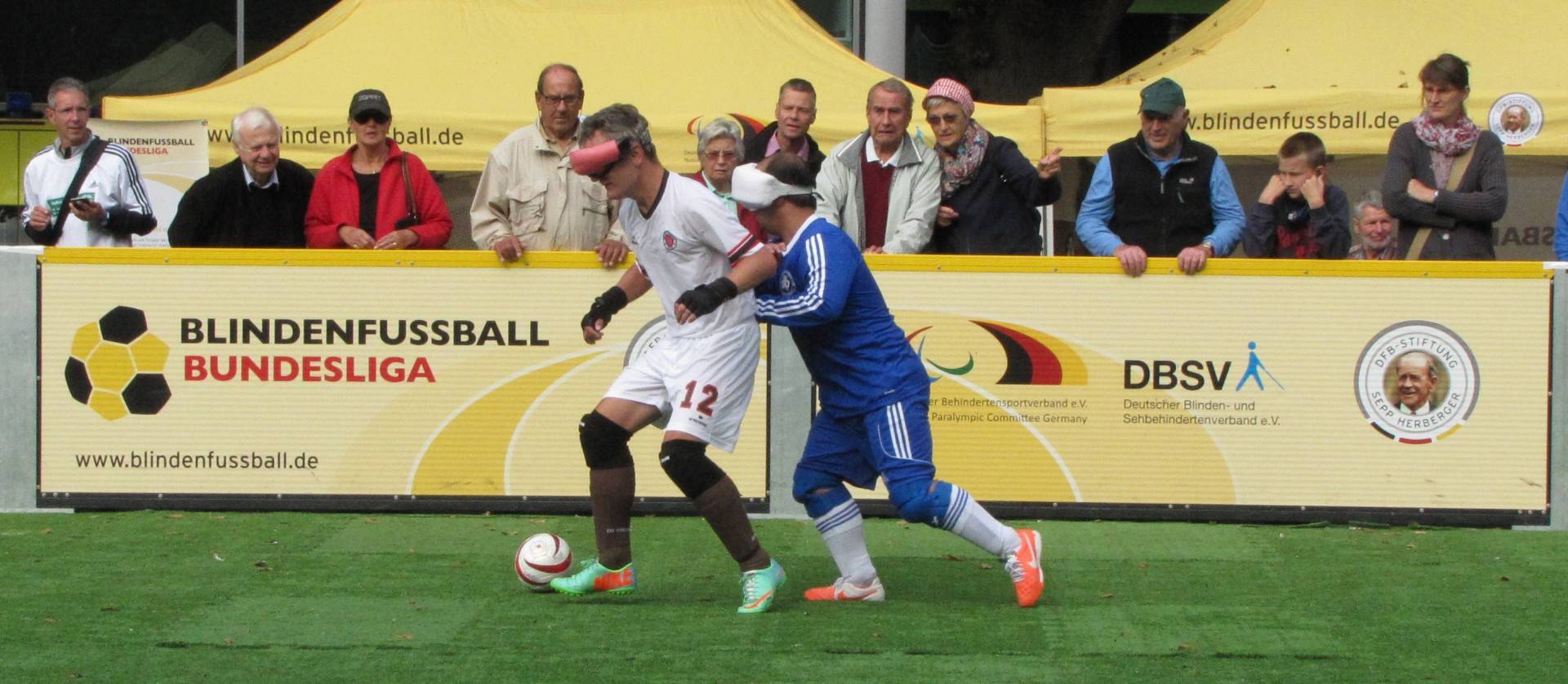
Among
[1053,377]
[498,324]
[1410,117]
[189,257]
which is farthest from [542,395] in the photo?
[1410,117]

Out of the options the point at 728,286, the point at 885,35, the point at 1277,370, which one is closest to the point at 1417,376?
A: the point at 1277,370

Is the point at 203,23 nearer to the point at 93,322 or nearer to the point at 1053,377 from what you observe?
the point at 93,322

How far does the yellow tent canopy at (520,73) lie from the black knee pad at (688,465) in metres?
4.52

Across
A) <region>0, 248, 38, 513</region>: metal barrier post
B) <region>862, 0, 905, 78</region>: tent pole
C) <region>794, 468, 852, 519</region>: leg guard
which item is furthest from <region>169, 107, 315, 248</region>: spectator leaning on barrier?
<region>862, 0, 905, 78</region>: tent pole

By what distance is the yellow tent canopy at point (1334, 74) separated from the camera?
11.2 metres

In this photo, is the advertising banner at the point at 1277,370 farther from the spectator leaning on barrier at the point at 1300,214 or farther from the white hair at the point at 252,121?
the white hair at the point at 252,121

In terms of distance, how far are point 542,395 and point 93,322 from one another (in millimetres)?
2003

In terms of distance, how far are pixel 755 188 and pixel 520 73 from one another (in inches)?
232

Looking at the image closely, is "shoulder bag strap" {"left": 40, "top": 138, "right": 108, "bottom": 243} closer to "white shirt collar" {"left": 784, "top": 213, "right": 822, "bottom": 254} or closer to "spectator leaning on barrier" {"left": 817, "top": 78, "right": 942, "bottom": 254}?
"spectator leaning on barrier" {"left": 817, "top": 78, "right": 942, "bottom": 254}

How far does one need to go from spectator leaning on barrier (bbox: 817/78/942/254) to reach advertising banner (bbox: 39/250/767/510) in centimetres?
90

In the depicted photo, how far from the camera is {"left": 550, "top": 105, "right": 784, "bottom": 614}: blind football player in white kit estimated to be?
641 cm

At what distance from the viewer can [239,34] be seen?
53.4 ft

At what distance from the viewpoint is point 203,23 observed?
1634 cm

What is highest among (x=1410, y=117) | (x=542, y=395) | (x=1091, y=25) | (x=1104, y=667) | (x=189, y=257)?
(x=1091, y=25)
